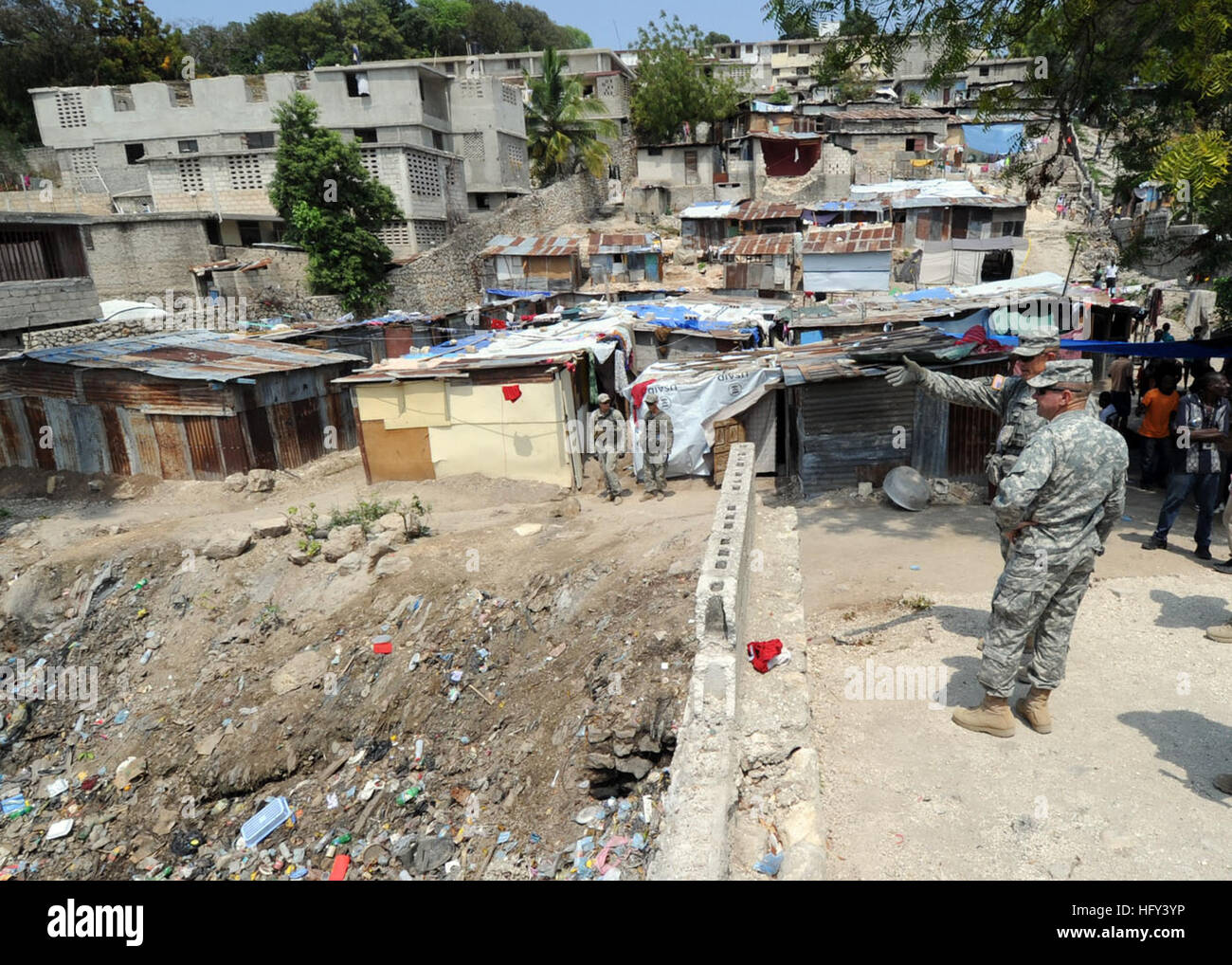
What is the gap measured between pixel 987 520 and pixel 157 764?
10006 mm

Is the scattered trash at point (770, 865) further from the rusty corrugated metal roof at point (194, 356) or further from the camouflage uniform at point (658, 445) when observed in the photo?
the rusty corrugated metal roof at point (194, 356)

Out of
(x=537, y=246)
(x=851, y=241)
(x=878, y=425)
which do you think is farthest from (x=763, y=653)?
(x=537, y=246)

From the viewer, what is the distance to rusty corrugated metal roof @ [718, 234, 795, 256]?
25.9 m

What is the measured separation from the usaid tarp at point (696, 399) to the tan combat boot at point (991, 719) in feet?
26.0

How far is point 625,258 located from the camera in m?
29.2

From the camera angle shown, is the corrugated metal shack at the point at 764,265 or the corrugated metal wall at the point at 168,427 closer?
the corrugated metal wall at the point at 168,427

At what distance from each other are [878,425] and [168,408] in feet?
43.7

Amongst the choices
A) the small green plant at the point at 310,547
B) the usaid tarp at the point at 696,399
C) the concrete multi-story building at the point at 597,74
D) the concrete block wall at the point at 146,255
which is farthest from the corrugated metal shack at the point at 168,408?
the concrete multi-story building at the point at 597,74

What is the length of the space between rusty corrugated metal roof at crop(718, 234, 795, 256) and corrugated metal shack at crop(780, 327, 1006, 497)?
16367 millimetres

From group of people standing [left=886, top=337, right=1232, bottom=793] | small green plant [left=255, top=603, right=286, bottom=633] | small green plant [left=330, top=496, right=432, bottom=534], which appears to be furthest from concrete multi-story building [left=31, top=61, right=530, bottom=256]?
group of people standing [left=886, top=337, right=1232, bottom=793]

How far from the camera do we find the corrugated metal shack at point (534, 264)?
28.4m

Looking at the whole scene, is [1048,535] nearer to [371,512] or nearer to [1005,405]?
[1005,405]

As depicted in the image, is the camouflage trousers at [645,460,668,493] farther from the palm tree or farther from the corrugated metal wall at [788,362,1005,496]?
the palm tree

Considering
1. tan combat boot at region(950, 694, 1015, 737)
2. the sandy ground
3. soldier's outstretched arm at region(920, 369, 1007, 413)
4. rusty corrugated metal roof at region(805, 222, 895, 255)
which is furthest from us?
rusty corrugated metal roof at region(805, 222, 895, 255)
